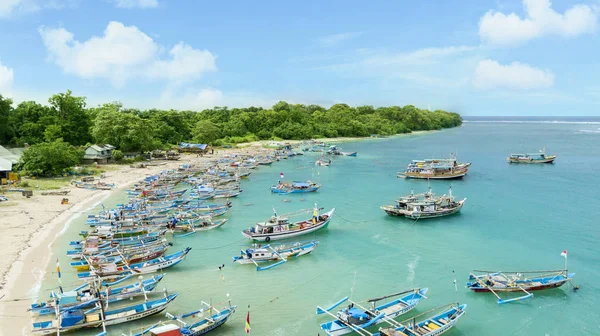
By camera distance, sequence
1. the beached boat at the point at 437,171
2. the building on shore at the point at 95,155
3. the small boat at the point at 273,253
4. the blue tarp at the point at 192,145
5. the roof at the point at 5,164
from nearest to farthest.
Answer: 1. the small boat at the point at 273,253
2. the roof at the point at 5,164
3. the beached boat at the point at 437,171
4. the building on shore at the point at 95,155
5. the blue tarp at the point at 192,145

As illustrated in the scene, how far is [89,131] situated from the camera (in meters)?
86.5

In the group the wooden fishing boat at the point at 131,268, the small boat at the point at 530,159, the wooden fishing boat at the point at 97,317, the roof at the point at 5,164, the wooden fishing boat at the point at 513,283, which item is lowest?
the wooden fishing boat at the point at 513,283

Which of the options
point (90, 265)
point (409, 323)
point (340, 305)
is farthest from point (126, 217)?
point (409, 323)

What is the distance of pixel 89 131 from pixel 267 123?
72267 millimetres

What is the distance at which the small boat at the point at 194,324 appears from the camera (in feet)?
66.7

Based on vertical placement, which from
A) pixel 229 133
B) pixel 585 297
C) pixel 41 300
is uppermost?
pixel 229 133

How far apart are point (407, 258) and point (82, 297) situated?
77.8 ft

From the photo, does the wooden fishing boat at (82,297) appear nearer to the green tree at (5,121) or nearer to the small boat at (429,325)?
the small boat at (429,325)

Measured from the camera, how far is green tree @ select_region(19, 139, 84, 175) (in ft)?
194

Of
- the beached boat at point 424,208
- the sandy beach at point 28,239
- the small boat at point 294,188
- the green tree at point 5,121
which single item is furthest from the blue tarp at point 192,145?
the beached boat at point 424,208

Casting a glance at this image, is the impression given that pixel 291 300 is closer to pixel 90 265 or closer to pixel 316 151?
pixel 90 265

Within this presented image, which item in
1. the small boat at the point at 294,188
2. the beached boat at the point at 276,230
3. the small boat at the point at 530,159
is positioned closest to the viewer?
the beached boat at the point at 276,230

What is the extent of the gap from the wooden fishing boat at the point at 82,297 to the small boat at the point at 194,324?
3.44 m

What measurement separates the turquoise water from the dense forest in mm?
33551
